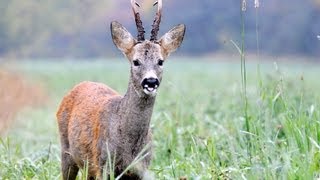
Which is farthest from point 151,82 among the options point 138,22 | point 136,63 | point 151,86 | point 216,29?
point 216,29

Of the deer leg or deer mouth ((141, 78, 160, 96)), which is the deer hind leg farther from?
deer mouth ((141, 78, 160, 96))

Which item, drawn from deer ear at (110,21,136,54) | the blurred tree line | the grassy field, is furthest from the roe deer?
the blurred tree line

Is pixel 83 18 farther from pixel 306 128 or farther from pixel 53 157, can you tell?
pixel 306 128

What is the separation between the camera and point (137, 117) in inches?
258

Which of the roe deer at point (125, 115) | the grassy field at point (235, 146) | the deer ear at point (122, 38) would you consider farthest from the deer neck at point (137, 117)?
the deer ear at point (122, 38)

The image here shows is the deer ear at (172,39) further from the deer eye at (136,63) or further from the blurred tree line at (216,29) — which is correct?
the blurred tree line at (216,29)

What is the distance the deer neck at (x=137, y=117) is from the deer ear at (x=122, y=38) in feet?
1.43

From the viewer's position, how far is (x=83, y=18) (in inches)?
1128

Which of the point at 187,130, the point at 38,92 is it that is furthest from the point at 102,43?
the point at 187,130

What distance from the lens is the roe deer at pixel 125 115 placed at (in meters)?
6.45

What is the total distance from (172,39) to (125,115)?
2.73 feet

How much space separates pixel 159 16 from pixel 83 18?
72.6ft

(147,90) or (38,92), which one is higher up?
(147,90)

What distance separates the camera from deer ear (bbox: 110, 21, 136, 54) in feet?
22.6
